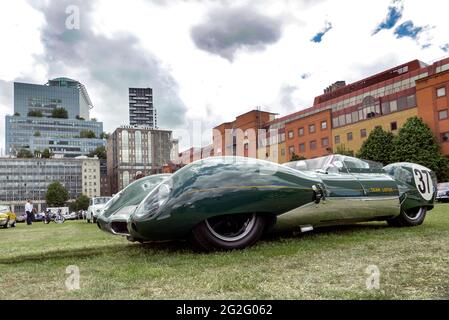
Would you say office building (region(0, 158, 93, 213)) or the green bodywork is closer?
the green bodywork

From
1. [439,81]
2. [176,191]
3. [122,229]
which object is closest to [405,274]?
[176,191]

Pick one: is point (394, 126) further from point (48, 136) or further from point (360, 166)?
point (48, 136)

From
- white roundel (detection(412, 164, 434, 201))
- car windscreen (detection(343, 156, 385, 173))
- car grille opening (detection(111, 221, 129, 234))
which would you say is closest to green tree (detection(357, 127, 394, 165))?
white roundel (detection(412, 164, 434, 201))

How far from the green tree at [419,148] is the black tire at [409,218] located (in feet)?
128

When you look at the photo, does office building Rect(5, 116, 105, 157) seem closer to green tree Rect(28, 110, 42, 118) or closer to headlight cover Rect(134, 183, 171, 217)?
green tree Rect(28, 110, 42, 118)

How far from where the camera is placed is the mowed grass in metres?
2.86

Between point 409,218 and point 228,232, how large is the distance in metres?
4.03

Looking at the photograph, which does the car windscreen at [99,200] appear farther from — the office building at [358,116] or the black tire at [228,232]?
the black tire at [228,232]

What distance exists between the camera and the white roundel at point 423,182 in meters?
7.22

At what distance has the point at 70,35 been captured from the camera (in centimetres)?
596

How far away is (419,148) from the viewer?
145ft

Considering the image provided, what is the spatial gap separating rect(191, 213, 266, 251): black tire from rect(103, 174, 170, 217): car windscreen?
2255 mm

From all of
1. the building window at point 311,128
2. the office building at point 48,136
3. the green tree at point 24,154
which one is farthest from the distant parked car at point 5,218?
the office building at point 48,136
